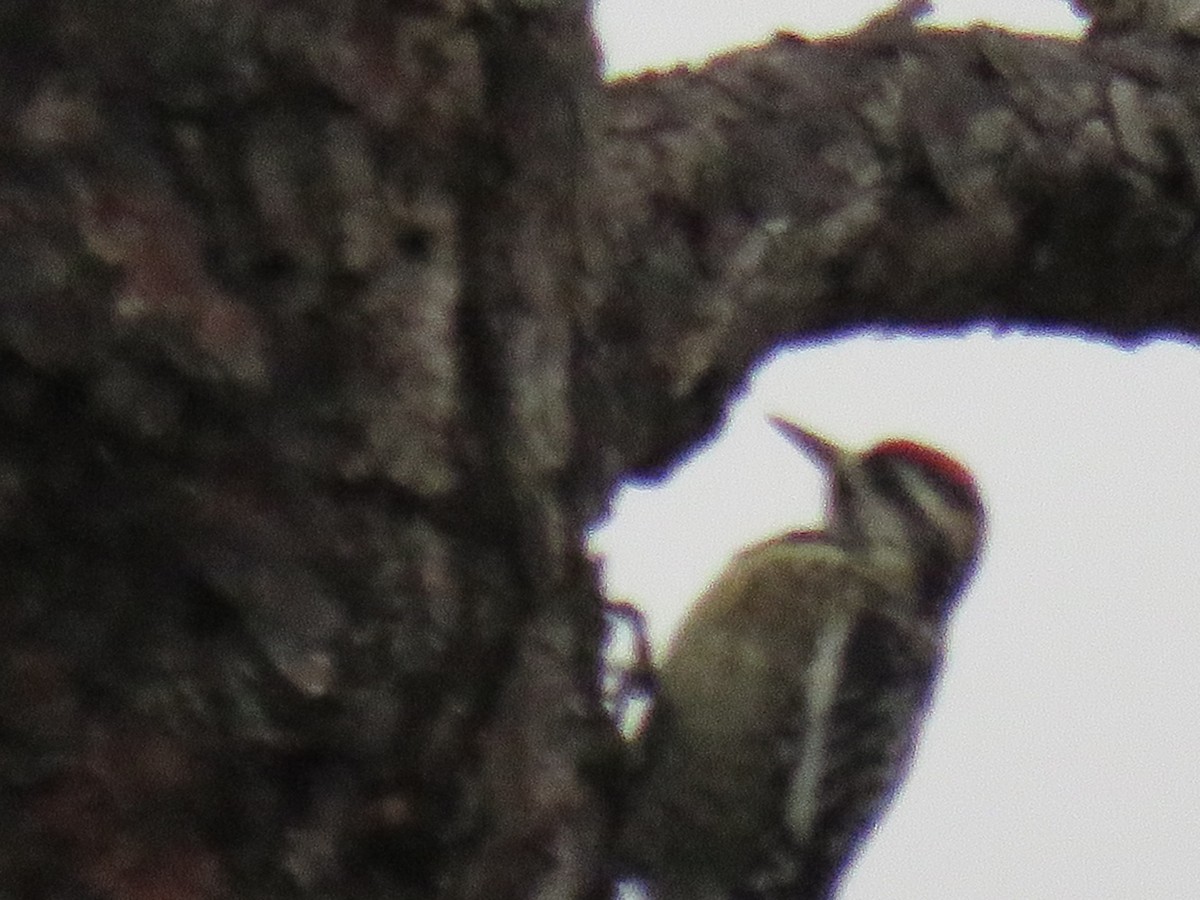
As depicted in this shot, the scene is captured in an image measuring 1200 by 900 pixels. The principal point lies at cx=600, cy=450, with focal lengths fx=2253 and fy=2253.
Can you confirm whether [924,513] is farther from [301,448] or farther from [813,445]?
[301,448]

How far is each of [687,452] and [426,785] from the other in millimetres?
1250

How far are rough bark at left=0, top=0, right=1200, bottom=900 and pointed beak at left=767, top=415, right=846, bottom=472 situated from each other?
2.77m

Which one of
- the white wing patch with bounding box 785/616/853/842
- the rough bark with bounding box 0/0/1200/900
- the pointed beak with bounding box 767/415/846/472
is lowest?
the rough bark with bounding box 0/0/1200/900

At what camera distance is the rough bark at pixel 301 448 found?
93.0 inches

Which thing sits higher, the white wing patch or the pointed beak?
the pointed beak

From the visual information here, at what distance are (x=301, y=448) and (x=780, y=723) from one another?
2.78 metres

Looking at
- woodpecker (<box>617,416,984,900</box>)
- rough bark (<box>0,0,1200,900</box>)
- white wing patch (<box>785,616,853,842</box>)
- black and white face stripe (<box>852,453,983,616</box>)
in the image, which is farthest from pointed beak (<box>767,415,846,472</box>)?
rough bark (<box>0,0,1200,900</box>)

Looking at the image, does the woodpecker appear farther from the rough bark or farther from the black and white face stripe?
the rough bark

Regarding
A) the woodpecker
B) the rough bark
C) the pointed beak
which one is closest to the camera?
the rough bark

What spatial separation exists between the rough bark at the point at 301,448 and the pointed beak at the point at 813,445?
9.08ft

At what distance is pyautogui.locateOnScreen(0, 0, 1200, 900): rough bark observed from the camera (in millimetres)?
2361

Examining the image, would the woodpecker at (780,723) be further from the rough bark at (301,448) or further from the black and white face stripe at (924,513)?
the rough bark at (301,448)

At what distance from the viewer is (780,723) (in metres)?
5.09

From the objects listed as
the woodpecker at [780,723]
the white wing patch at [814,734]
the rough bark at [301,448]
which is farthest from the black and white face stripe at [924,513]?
the rough bark at [301,448]
